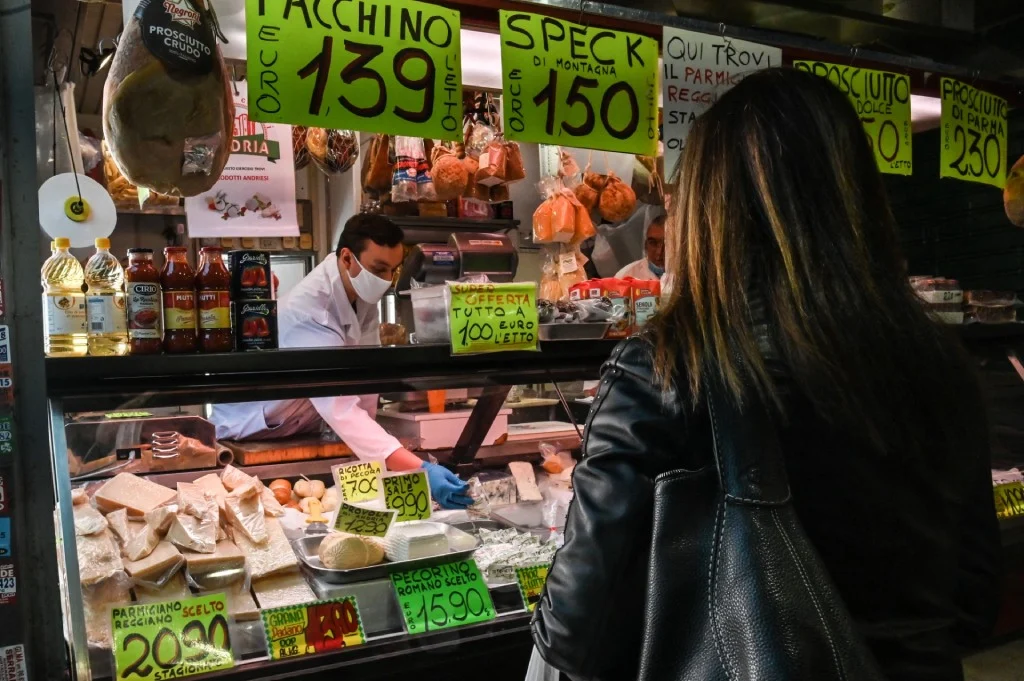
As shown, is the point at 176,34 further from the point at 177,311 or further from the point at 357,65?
the point at 177,311

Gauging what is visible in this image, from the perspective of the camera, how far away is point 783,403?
1206mm

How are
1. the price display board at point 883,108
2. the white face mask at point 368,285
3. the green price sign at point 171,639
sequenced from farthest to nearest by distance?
the white face mask at point 368,285 < the price display board at point 883,108 < the green price sign at point 171,639

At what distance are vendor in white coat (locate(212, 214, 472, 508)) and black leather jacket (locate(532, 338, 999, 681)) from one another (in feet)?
4.84

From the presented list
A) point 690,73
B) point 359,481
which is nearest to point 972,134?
point 690,73

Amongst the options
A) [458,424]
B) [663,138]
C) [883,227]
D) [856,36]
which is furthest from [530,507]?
[856,36]

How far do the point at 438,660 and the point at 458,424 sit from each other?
1092mm

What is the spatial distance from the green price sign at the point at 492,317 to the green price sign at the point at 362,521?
1.92ft

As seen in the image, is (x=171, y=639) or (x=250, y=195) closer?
(x=171, y=639)

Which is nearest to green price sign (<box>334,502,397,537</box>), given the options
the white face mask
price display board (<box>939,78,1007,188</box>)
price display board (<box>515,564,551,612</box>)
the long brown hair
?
price display board (<box>515,564,551,612</box>)

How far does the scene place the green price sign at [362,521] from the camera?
2336 millimetres

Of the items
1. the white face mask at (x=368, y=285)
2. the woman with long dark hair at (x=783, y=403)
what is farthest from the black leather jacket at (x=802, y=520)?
the white face mask at (x=368, y=285)

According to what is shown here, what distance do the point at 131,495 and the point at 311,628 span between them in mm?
742

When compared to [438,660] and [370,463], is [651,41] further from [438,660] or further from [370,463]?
[438,660]

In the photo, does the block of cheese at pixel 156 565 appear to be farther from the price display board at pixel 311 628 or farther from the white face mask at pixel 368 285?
the white face mask at pixel 368 285
